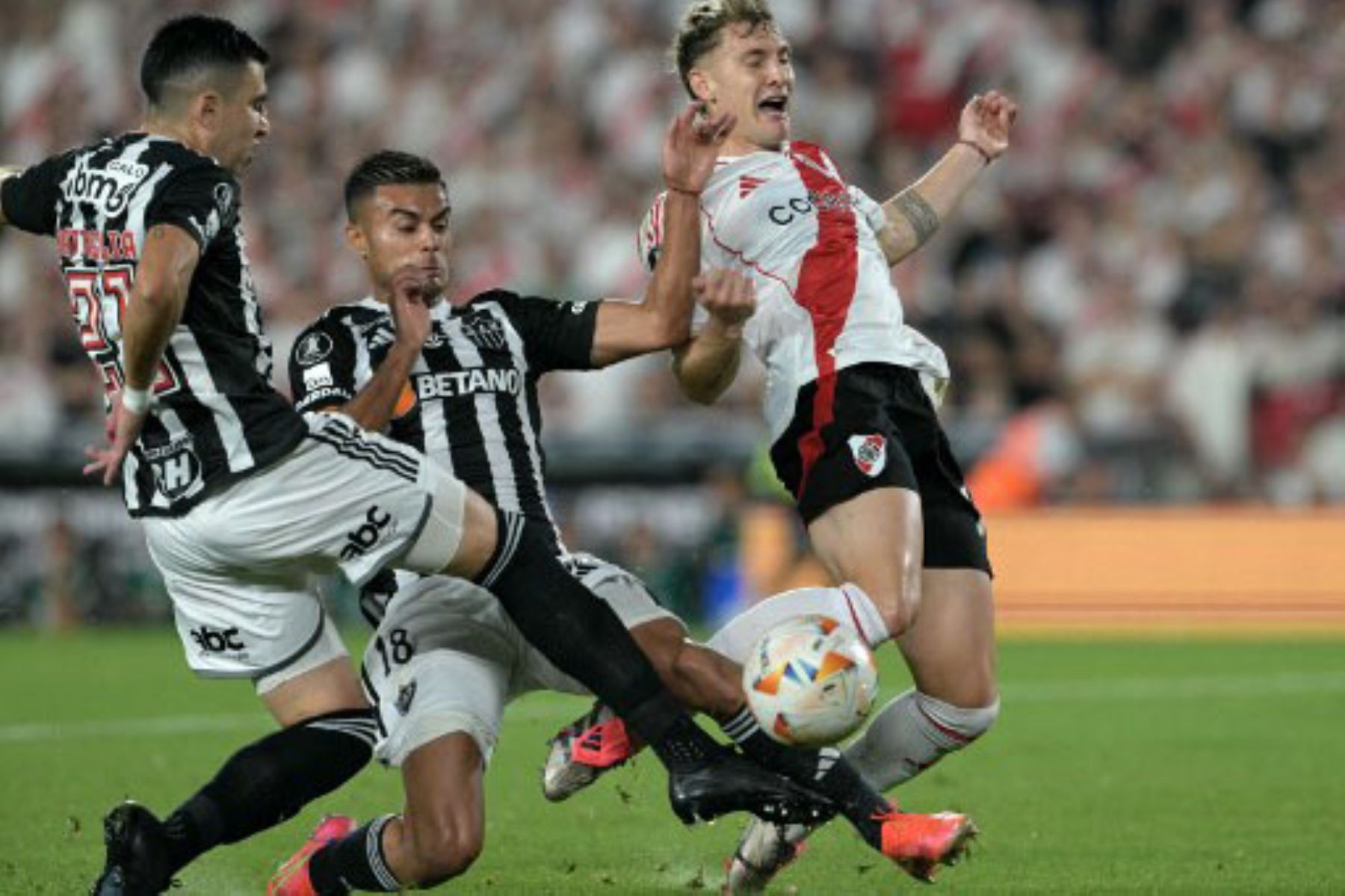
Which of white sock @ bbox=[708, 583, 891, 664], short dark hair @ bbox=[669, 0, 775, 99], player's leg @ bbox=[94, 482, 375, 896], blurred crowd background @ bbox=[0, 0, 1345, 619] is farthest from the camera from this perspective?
blurred crowd background @ bbox=[0, 0, 1345, 619]

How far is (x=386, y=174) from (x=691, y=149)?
107 cm

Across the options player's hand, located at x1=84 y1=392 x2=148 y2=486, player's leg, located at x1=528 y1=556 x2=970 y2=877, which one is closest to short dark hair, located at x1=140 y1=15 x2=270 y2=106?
player's hand, located at x1=84 y1=392 x2=148 y2=486

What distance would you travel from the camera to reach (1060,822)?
346 inches

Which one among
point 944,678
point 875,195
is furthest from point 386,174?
point 875,195

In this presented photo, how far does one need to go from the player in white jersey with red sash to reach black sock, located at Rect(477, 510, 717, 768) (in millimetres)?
431

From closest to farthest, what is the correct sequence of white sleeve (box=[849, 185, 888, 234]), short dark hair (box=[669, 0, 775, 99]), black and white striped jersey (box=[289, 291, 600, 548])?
black and white striped jersey (box=[289, 291, 600, 548]) < short dark hair (box=[669, 0, 775, 99]) < white sleeve (box=[849, 185, 888, 234])

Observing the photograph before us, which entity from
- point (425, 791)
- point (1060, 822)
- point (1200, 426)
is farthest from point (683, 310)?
point (1200, 426)

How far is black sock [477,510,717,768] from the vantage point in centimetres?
643

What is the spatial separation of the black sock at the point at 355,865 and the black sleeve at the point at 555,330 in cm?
145

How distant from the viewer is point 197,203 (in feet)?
20.6

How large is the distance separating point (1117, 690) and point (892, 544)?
7430 mm

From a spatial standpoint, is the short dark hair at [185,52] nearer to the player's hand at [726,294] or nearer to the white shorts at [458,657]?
the player's hand at [726,294]

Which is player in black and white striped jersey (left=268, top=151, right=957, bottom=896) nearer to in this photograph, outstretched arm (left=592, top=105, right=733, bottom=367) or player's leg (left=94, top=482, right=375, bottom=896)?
outstretched arm (left=592, top=105, right=733, bottom=367)

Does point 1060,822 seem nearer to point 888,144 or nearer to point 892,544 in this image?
point 892,544
